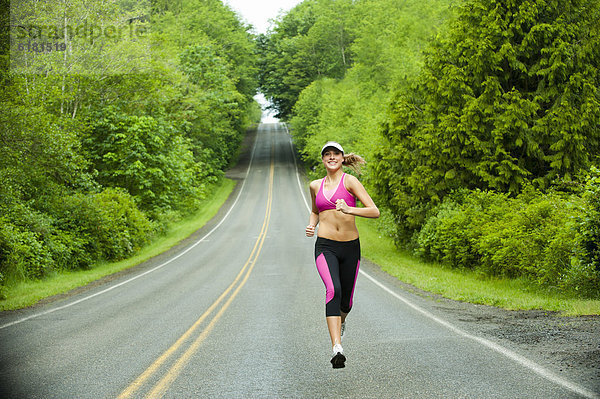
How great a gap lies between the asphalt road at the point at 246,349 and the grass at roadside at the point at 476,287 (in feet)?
3.21

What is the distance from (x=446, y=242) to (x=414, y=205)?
3.47 metres

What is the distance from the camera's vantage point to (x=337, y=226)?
5.16 metres

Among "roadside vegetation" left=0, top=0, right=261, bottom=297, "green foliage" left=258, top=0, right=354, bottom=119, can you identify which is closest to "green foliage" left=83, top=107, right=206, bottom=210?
"roadside vegetation" left=0, top=0, right=261, bottom=297

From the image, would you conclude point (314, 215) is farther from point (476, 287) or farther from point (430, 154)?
point (430, 154)

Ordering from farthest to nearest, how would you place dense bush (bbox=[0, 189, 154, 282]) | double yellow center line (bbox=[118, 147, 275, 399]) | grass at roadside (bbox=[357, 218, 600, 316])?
1. dense bush (bbox=[0, 189, 154, 282])
2. grass at roadside (bbox=[357, 218, 600, 316])
3. double yellow center line (bbox=[118, 147, 275, 399])

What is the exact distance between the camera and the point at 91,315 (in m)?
10.2

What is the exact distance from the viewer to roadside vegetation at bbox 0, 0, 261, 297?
16.0 m

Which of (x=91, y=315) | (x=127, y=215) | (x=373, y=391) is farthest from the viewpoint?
(x=127, y=215)

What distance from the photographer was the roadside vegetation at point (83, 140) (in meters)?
16.0

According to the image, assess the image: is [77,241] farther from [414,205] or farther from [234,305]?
[414,205]

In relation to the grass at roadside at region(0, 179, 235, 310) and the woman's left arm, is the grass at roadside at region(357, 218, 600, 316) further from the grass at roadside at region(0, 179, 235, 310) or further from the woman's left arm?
the grass at roadside at region(0, 179, 235, 310)

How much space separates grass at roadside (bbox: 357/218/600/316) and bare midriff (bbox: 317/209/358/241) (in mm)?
4711

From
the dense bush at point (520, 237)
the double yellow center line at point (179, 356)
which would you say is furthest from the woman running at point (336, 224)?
the dense bush at point (520, 237)

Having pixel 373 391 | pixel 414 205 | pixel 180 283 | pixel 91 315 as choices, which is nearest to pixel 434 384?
pixel 373 391
